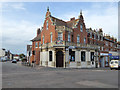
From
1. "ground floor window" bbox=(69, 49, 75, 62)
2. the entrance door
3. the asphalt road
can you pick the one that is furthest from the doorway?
the asphalt road

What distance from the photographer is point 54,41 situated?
93.0ft

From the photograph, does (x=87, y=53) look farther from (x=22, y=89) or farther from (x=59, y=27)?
(x=22, y=89)

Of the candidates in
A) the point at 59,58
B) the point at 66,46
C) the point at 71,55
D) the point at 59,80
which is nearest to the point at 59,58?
the point at 59,58

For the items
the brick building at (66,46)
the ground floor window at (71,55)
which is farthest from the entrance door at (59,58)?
the ground floor window at (71,55)

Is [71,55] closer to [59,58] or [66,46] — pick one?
[66,46]

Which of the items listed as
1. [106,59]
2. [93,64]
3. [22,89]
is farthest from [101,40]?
[22,89]

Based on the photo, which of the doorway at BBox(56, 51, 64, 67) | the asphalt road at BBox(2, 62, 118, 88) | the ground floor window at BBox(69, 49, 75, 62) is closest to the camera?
the asphalt road at BBox(2, 62, 118, 88)

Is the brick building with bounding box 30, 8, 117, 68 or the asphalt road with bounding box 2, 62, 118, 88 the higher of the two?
the brick building with bounding box 30, 8, 117, 68

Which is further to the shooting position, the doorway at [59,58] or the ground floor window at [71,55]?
the ground floor window at [71,55]

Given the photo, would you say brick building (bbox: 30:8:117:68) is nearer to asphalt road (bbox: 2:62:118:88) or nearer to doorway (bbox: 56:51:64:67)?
doorway (bbox: 56:51:64:67)

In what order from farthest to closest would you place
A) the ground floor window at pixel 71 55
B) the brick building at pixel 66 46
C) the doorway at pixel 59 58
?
the ground floor window at pixel 71 55
the doorway at pixel 59 58
the brick building at pixel 66 46

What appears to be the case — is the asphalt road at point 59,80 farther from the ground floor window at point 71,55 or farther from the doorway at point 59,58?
the ground floor window at point 71,55

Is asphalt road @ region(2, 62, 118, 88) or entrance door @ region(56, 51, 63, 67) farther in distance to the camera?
entrance door @ region(56, 51, 63, 67)

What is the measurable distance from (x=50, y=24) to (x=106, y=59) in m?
23.7
